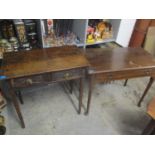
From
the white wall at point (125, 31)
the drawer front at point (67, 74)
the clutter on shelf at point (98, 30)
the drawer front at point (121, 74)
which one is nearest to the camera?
the drawer front at point (67, 74)

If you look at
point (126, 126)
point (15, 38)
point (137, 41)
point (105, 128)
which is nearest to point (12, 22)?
point (15, 38)

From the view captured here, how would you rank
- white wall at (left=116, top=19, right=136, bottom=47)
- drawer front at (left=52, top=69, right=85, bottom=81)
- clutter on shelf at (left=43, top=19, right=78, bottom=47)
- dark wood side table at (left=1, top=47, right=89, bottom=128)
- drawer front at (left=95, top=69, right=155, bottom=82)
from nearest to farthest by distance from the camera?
dark wood side table at (left=1, top=47, right=89, bottom=128)
drawer front at (left=52, top=69, right=85, bottom=81)
drawer front at (left=95, top=69, right=155, bottom=82)
clutter on shelf at (left=43, top=19, right=78, bottom=47)
white wall at (left=116, top=19, right=136, bottom=47)

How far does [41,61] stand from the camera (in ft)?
4.04

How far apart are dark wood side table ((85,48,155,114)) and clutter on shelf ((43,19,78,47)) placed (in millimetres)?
379

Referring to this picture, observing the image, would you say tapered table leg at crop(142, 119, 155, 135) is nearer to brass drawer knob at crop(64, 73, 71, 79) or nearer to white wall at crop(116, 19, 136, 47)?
brass drawer knob at crop(64, 73, 71, 79)

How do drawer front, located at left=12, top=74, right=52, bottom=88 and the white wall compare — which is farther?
the white wall

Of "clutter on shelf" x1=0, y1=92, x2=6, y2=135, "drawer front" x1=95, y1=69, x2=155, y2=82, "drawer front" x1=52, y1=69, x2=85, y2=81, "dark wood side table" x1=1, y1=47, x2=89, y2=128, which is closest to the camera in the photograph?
"dark wood side table" x1=1, y1=47, x2=89, y2=128

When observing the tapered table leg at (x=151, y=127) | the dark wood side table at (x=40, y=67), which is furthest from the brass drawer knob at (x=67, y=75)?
the tapered table leg at (x=151, y=127)

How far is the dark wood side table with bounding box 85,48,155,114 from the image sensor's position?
4.29 feet

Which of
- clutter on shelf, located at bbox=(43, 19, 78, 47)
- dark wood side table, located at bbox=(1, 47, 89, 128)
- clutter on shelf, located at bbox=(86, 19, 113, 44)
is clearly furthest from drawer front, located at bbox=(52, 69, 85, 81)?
clutter on shelf, located at bbox=(86, 19, 113, 44)

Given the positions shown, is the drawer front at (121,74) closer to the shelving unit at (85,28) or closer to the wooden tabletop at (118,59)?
the wooden tabletop at (118,59)

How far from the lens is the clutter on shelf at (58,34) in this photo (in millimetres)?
1701

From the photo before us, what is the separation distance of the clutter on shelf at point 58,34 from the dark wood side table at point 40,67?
39 cm

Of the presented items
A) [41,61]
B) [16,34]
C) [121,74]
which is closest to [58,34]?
[16,34]
